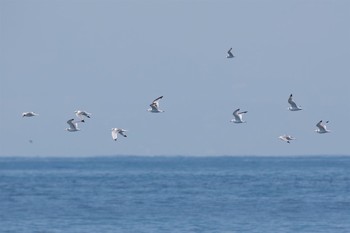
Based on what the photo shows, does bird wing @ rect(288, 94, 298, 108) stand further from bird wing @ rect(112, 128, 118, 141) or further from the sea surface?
the sea surface

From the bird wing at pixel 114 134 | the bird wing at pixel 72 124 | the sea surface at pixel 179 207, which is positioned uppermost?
the bird wing at pixel 72 124

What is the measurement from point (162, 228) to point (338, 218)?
427 inches

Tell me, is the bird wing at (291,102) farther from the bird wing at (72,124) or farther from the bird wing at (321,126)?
the bird wing at (72,124)

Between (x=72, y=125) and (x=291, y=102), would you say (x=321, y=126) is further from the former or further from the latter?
(x=72, y=125)

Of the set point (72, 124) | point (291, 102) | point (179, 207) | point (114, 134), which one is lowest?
point (179, 207)

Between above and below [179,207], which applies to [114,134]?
above

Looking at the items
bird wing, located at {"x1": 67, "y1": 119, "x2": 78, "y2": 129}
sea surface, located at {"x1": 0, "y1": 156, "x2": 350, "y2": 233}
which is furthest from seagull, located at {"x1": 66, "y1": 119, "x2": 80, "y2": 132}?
sea surface, located at {"x1": 0, "y1": 156, "x2": 350, "y2": 233}

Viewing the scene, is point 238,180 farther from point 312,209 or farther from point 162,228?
point 162,228

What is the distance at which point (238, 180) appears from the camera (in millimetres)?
117750

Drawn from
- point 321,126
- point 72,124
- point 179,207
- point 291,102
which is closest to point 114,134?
point 72,124

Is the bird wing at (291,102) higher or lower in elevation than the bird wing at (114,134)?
higher

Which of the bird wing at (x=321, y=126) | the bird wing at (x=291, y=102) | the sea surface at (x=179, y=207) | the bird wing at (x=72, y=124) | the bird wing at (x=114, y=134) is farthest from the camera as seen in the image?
the sea surface at (x=179, y=207)

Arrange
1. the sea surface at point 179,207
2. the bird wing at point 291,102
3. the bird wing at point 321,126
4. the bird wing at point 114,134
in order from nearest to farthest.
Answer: the bird wing at point 114,134 < the bird wing at point 291,102 < the bird wing at point 321,126 < the sea surface at point 179,207

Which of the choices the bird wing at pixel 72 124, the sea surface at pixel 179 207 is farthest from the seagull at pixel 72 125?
the sea surface at pixel 179 207
